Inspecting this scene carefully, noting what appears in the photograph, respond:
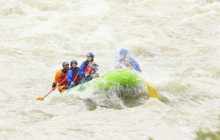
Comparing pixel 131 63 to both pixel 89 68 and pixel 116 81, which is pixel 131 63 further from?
pixel 116 81

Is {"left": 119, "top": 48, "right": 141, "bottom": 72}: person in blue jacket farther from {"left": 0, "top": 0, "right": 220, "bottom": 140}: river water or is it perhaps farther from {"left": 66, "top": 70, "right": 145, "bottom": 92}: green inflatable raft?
{"left": 66, "top": 70, "right": 145, "bottom": 92}: green inflatable raft

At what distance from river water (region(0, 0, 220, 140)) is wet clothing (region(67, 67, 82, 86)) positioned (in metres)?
0.49

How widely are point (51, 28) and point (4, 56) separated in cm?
326

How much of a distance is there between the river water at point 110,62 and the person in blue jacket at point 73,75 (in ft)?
1.46

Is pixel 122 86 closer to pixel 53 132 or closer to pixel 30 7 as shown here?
pixel 53 132

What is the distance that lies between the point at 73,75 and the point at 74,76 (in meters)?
0.04

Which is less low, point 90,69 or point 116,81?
point 90,69

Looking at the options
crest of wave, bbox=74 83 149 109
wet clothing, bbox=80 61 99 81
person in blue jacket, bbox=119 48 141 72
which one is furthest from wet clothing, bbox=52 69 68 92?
person in blue jacket, bbox=119 48 141 72

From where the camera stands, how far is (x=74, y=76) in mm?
10344

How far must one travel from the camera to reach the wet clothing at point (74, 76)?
10.2 metres

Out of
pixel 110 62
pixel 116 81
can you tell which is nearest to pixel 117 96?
pixel 116 81

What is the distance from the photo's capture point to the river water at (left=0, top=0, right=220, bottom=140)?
7.71 m

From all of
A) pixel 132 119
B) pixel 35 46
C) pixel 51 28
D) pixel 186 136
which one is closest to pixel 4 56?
pixel 35 46

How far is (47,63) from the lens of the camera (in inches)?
544
